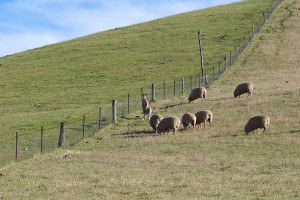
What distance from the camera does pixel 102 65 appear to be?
2606 inches

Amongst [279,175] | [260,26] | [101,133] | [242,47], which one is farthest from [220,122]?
[260,26]

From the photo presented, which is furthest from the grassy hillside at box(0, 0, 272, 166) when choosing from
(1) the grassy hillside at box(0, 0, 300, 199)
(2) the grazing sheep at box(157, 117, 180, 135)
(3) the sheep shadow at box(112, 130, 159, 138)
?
(1) the grassy hillside at box(0, 0, 300, 199)

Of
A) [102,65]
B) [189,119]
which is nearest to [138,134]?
[189,119]

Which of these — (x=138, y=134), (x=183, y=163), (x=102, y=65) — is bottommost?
(x=183, y=163)

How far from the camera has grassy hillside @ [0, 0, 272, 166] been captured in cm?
4305

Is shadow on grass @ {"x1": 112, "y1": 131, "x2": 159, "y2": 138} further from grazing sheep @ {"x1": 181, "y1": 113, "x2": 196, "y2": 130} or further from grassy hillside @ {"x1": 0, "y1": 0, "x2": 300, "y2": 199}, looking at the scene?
grazing sheep @ {"x1": 181, "y1": 113, "x2": 196, "y2": 130}

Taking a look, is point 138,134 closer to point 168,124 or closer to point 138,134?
point 138,134

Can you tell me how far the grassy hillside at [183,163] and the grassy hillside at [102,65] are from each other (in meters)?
6.57

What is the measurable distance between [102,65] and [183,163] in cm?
4895

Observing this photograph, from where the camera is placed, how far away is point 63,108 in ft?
148

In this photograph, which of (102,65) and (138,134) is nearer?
(138,134)

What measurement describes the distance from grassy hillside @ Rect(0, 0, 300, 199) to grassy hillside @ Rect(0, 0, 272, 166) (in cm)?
657

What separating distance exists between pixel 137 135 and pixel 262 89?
1670cm

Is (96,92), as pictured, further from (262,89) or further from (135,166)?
(135,166)
